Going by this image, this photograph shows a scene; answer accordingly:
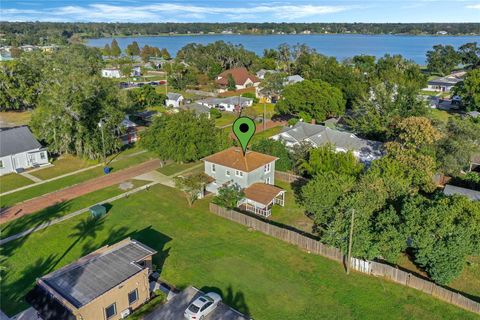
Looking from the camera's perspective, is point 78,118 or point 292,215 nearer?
point 292,215

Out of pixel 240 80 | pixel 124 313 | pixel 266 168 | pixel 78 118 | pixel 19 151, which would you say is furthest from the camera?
pixel 240 80

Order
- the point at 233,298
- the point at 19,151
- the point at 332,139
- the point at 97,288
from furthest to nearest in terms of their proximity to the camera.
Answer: the point at 332,139
the point at 19,151
the point at 233,298
the point at 97,288

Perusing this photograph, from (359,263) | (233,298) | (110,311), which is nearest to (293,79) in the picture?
(359,263)

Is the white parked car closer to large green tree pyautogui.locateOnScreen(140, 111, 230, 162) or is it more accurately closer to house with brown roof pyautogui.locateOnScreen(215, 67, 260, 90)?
large green tree pyautogui.locateOnScreen(140, 111, 230, 162)

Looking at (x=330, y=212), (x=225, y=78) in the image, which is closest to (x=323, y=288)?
(x=330, y=212)

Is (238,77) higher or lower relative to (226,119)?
higher

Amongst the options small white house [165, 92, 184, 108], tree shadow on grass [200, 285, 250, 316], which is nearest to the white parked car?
tree shadow on grass [200, 285, 250, 316]

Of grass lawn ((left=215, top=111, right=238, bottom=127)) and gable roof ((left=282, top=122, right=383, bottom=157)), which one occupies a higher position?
gable roof ((left=282, top=122, right=383, bottom=157))

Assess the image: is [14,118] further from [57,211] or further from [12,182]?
[57,211]
